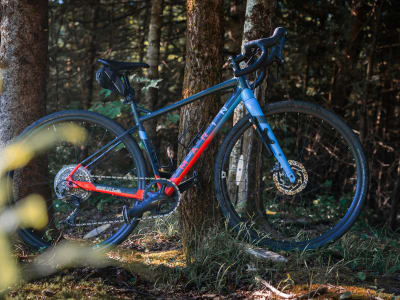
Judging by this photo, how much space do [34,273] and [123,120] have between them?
14.7ft

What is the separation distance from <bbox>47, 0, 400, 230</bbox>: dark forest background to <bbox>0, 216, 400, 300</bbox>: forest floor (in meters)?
3.63

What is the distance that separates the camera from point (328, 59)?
6793 mm

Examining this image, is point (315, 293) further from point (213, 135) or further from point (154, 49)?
point (154, 49)

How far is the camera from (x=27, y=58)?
3068 mm

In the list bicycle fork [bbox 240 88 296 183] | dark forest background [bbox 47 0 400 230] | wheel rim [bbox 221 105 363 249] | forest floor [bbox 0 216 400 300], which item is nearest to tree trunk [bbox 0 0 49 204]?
forest floor [bbox 0 216 400 300]

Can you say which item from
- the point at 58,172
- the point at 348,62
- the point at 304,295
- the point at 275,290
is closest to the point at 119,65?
the point at 58,172

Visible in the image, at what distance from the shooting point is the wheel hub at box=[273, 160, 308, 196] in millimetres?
2598

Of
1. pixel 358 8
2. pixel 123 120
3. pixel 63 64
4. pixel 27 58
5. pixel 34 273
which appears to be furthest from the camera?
pixel 63 64

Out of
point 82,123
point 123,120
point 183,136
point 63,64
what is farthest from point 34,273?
point 63,64

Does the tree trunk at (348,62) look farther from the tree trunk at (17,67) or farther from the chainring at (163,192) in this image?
the tree trunk at (17,67)

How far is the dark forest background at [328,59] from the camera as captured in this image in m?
6.16

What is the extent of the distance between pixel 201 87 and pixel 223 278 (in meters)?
1.38

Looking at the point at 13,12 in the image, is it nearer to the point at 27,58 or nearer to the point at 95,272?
the point at 27,58

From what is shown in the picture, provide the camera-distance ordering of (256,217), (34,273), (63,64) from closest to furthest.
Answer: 1. (34,273)
2. (256,217)
3. (63,64)
